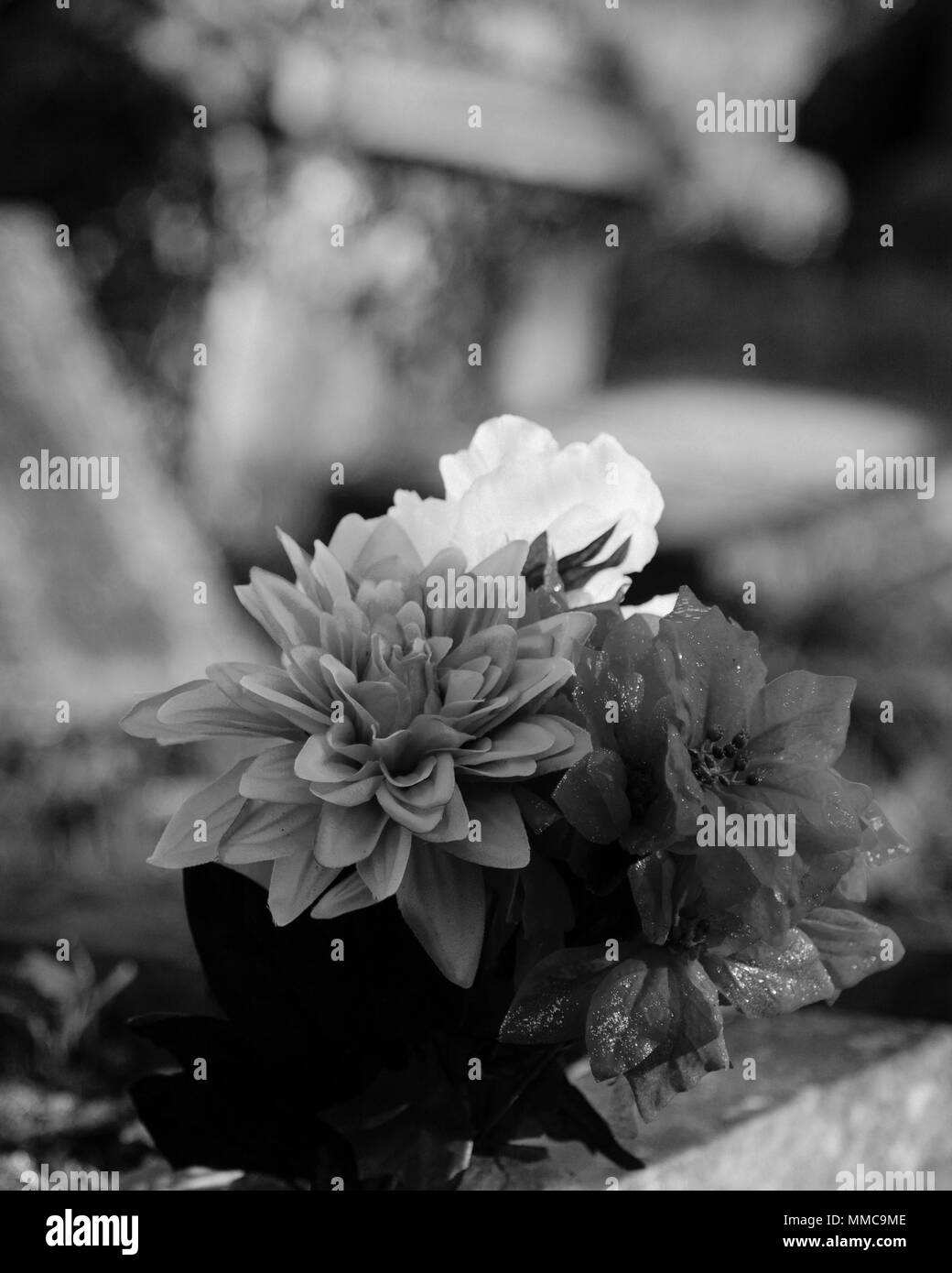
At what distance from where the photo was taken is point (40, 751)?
1.57m

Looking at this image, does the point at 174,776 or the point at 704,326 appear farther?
the point at 704,326

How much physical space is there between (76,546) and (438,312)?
0.93m

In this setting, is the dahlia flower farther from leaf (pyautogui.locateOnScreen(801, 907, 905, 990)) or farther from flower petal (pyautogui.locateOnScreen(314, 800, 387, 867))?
leaf (pyautogui.locateOnScreen(801, 907, 905, 990))

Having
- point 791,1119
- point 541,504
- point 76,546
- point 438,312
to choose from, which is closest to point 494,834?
point 541,504

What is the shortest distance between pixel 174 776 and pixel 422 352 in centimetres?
112

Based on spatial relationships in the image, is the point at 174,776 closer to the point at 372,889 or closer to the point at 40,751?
the point at 40,751

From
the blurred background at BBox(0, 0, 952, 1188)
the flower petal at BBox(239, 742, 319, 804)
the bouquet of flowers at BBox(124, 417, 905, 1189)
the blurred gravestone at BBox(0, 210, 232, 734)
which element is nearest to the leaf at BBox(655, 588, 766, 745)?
the bouquet of flowers at BBox(124, 417, 905, 1189)

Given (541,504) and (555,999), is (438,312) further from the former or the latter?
(555,999)

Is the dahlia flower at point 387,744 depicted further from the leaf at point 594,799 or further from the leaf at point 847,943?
the leaf at point 847,943

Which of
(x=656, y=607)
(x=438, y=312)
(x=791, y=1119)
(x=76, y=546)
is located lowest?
(x=791, y=1119)

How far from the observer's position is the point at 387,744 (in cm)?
34

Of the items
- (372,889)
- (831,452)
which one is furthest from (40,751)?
(831,452)

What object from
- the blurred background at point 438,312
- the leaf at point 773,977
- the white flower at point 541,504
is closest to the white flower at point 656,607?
the white flower at point 541,504
